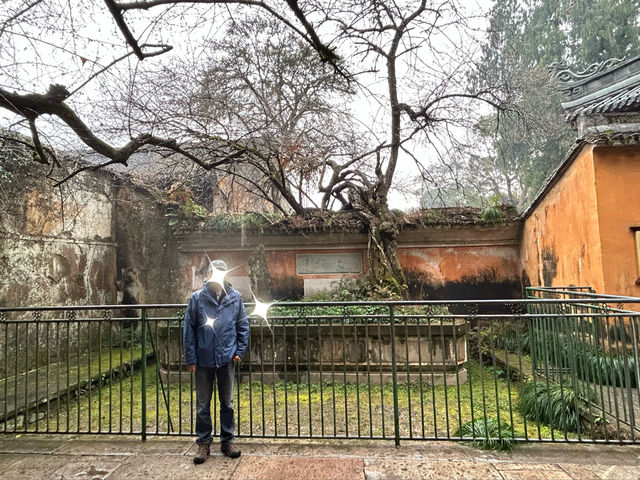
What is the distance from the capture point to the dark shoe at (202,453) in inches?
131

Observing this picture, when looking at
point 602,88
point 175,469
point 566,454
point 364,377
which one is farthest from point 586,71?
point 175,469

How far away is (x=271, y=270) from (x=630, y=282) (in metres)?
7.59

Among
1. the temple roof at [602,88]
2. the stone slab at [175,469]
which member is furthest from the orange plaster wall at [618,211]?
the stone slab at [175,469]

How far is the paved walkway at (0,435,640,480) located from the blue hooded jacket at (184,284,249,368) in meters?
0.96

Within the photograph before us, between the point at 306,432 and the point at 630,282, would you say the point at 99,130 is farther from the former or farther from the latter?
the point at 630,282

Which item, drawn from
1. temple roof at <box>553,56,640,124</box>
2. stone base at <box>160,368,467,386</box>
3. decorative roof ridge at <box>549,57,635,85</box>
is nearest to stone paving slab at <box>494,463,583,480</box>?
stone base at <box>160,368,467,386</box>

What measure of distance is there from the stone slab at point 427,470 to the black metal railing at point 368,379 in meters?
0.38

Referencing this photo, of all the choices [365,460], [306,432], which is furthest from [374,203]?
[365,460]

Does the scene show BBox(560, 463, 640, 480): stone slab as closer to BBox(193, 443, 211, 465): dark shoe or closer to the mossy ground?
the mossy ground

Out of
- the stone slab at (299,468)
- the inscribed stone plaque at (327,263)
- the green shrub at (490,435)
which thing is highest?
the inscribed stone plaque at (327,263)

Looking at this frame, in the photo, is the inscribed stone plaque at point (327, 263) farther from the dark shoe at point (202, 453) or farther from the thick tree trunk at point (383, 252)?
the dark shoe at point (202, 453)

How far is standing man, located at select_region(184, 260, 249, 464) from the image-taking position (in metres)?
3.40

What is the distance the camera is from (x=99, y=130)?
6.91 m

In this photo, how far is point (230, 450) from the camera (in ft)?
11.2
